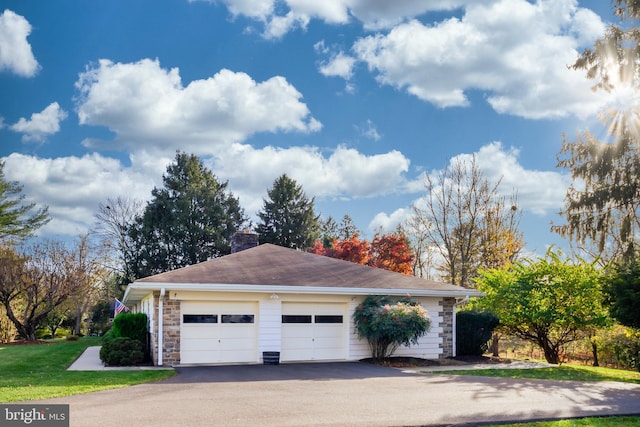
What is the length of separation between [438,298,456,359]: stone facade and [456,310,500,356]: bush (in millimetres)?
655

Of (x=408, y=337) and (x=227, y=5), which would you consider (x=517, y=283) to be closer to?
(x=408, y=337)

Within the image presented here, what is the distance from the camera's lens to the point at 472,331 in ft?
68.2

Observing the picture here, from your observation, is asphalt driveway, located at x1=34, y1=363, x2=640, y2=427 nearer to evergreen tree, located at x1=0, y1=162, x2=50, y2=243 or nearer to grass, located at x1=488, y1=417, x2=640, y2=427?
grass, located at x1=488, y1=417, x2=640, y2=427

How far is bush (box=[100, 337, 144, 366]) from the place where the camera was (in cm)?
1723

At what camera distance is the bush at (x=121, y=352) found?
17234 mm

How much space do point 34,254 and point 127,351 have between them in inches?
829

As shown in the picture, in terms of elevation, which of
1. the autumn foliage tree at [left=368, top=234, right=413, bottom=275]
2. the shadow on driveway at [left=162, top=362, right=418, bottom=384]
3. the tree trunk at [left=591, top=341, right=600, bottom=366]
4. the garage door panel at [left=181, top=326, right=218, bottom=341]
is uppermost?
the autumn foliage tree at [left=368, top=234, right=413, bottom=275]

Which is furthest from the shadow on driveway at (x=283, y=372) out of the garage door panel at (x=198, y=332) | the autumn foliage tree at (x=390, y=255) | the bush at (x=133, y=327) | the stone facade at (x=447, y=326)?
the autumn foliage tree at (x=390, y=255)

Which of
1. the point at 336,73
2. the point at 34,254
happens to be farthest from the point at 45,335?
the point at 336,73

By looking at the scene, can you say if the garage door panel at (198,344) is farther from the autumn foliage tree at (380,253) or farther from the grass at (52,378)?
the autumn foliage tree at (380,253)

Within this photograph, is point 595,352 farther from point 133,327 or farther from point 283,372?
point 133,327

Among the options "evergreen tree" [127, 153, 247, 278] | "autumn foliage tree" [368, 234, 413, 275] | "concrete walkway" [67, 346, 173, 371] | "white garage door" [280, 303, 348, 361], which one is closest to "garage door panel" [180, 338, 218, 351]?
"concrete walkway" [67, 346, 173, 371]

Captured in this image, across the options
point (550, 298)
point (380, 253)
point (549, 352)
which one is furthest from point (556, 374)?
point (380, 253)

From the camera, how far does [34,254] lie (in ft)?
115
